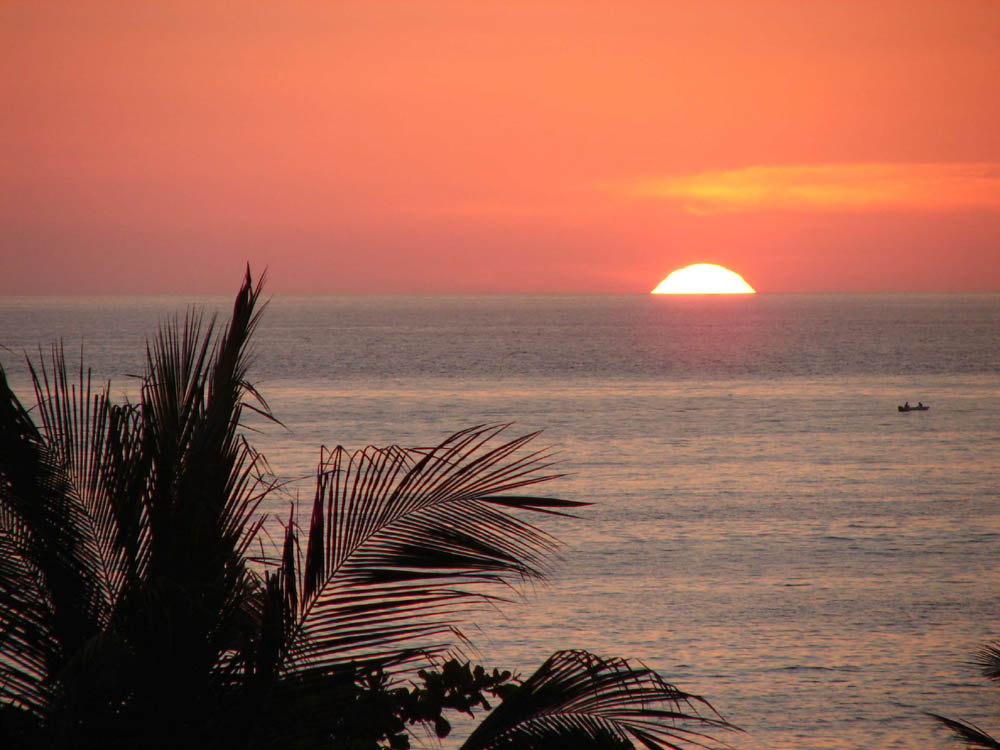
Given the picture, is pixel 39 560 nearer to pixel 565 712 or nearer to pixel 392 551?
pixel 392 551

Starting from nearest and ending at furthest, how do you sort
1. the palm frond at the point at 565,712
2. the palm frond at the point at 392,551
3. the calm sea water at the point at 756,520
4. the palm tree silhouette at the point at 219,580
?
the palm tree silhouette at the point at 219,580 → the palm frond at the point at 392,551 → the palm frond at the point at 565,712 → the calm sea water at the point at 756,520

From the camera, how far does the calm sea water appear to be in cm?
2606

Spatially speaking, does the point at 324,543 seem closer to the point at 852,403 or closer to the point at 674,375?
the point at 852,403

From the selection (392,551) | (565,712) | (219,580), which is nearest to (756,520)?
(565,712)

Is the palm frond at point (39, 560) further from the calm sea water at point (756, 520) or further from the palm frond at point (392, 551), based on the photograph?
the calm sea water at point (756, 520)

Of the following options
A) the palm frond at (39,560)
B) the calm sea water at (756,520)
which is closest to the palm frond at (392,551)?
the palm frond at (39,560)

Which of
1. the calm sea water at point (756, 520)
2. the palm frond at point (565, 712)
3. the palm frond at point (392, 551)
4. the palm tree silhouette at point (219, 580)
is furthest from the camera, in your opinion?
the calm sea water at point (756, 520)

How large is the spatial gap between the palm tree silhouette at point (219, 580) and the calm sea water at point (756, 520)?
61.2 feet

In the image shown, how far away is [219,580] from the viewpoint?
497cm

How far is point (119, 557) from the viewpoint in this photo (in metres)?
5.22

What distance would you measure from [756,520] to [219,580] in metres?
41.8

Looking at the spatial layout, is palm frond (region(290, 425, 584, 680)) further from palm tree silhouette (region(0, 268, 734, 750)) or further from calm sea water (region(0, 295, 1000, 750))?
calm sea water (region(0, 295, 1000, 750))

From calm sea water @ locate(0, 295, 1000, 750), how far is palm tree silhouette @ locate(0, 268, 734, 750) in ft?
61.2

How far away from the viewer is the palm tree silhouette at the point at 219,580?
471 centimetres
